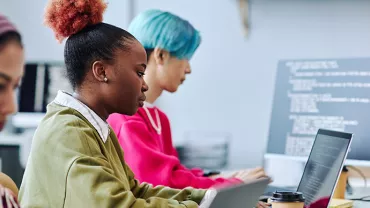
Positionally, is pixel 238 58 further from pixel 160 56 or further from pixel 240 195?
pixel 240 195

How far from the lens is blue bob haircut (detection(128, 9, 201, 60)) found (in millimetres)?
1848

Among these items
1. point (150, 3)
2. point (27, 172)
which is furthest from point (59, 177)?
point (150, 3)

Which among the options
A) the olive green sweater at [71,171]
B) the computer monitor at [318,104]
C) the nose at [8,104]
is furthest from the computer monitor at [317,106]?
the nose at [8,104]

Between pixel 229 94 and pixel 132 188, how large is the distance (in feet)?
7.13

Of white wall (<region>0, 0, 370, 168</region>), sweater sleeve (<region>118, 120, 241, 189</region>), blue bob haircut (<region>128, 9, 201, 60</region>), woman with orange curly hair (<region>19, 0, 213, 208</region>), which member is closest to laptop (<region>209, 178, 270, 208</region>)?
woman with orange curly hair (<region>19, 0, 213, 208</region>)

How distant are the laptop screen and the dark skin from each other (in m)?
0.57

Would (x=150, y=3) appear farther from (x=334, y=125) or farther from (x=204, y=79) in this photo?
(x=334, y=125)

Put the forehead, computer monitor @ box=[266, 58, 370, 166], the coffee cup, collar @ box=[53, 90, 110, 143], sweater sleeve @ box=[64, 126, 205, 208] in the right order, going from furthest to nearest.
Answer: computer monitor @ box=[266, 58, 370, 166] < the coffee cup < collar @ box=[53, 90, 110, 143] < sweater sleeve @ box=[64, 126, 205, 208] < the forehead

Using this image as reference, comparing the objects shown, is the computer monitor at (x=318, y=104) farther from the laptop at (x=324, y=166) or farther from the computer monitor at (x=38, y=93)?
the computer monitor at (x=38, y=93)

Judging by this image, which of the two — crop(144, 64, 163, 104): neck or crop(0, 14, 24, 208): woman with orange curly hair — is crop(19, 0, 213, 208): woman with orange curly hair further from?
crop(144, 64, 163, 104): neck

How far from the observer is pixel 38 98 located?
Answer: 12.0 ft

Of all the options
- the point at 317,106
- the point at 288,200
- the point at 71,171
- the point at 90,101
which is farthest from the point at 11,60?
the point at 317,106

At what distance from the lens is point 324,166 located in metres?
1.60

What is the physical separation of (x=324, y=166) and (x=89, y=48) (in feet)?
2.34
